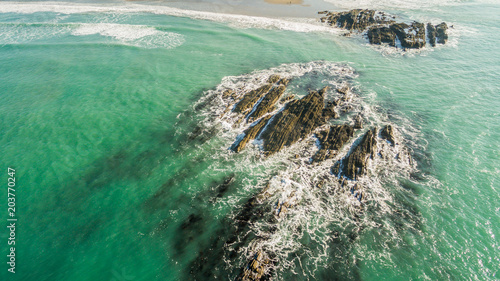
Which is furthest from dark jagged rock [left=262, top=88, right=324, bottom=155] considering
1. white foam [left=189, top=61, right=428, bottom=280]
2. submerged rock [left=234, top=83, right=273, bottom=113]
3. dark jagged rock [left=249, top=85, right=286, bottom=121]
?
submerged rock [left=234, top=83, right=273, bottom=113]

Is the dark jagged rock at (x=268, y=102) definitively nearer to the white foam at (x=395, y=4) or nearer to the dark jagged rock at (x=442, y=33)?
the dark jagged rock at (x=442, y=33)

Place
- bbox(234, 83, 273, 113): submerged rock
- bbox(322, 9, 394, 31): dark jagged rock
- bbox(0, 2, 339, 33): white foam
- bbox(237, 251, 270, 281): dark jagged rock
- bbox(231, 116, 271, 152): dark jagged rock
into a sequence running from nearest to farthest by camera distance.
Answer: bbox(237, 251, 270, 281): dark jagged rock
bbox(231, 116, 271, 152): dark jagged rock
bbox(234, 83, 273, 113): submerged rock
bbox(322, 9, 394, 31): dark jagged rock
bbox(0, 2, 339, 33): white foam

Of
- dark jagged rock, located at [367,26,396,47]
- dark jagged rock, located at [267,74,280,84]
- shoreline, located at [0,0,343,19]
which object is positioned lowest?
dark jagged rock, located at [267,74,280,84]

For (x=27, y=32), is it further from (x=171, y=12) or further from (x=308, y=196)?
(x=308, y=196)

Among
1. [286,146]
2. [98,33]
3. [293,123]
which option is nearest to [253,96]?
[293,123]

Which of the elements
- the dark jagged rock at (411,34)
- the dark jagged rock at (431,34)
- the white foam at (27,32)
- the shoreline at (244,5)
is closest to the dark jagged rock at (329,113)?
the dark jagged rock at (411,34)

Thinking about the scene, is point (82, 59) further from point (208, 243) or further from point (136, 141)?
point (208, 243)

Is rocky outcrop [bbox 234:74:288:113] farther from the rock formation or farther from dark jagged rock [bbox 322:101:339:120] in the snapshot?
dark jagged rock [bbox 322:101:339:120]
